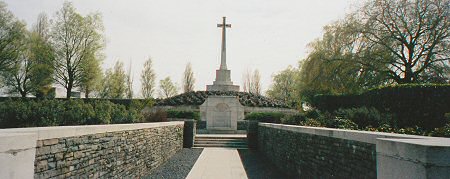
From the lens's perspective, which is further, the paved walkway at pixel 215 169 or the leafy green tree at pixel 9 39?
the leafy green tree at pixel 9 39

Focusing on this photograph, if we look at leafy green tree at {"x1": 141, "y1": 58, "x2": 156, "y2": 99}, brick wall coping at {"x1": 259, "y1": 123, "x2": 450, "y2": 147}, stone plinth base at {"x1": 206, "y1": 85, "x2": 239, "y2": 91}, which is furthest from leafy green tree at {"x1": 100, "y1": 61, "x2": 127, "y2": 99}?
brick wall coping at {"x1": 259, "y1": 123, "x2": 450, "y2": 147}

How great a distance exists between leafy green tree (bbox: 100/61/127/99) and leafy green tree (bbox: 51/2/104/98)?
9.40m

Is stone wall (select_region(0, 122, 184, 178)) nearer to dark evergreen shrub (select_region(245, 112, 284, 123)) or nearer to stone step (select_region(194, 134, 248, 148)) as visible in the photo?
stone step (select_region(194, 134, 248, 148))

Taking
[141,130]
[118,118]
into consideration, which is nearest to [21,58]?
[118,118]

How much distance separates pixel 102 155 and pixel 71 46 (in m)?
27.3

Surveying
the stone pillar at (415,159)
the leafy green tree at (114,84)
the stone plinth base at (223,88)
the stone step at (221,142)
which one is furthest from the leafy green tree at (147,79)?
the stone pillar at (415,159)

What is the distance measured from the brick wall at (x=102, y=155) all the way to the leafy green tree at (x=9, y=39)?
24.9 meters

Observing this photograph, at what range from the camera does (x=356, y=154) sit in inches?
153

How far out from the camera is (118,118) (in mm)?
11297

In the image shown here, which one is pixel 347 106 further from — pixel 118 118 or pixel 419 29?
pixel 118 118

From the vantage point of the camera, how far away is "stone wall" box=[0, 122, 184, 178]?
11.2 ft

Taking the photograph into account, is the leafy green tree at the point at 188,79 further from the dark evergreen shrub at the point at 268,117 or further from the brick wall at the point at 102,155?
the brick wall at the point at 102,155

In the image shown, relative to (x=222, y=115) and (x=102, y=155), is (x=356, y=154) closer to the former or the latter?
(x=102, y=155)

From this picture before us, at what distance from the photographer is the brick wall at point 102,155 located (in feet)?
11.4
